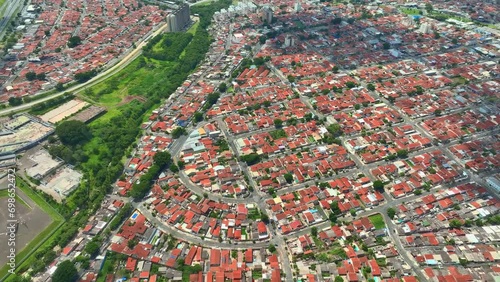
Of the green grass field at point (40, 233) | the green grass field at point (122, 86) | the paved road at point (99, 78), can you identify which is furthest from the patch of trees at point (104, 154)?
the paved road at point (99, 78)

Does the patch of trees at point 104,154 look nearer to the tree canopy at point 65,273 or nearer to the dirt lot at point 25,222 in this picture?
the dirt lot at point 25,222

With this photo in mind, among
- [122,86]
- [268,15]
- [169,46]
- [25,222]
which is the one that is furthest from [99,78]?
[268,15]

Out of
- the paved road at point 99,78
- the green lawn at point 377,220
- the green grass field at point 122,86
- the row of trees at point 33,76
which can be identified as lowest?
the green lawn at point 377,220

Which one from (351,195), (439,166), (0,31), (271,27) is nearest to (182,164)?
(351,195)

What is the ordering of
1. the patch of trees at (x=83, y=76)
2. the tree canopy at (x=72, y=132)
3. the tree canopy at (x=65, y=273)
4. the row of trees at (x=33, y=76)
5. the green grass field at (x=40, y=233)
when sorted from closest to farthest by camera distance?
1. the tree canopy at (x=65, y=273)
2. the green grass field at (x=40, y=233)
3. the tree canopy at (x=72, y=132)
4. the row of trees at (x=33, y=76)
5. the patch of trees at (x=83, y=76)

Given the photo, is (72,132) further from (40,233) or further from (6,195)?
(40,233)
